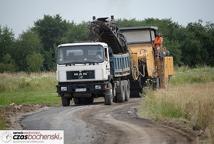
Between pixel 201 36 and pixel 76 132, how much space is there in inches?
2656

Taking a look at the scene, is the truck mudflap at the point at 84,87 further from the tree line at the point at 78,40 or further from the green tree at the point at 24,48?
the green tree at the point at 24,48

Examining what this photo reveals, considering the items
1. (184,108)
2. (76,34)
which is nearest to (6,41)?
(76,34)

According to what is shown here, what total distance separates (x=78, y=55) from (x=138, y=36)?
10.3m

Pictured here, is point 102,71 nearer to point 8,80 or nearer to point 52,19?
point 8,80

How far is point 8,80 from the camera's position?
51906mm

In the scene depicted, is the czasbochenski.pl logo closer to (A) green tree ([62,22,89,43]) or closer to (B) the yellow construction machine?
(B) the yellow construction machine

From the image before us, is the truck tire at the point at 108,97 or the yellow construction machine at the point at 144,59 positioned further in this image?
the yellow construction machine at the point at 144,59

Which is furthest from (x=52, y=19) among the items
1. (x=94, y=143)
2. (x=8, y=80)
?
(x=94, y=143)

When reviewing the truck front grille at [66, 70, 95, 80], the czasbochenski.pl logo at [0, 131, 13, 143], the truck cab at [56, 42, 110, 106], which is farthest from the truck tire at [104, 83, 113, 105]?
the czasbochenski.pl logo at [0, 131, 13, 143]

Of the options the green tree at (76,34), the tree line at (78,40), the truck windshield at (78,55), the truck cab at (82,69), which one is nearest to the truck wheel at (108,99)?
the truck cab at (82,69)

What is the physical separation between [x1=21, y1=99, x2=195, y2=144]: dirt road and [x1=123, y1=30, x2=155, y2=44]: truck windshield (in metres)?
11.8

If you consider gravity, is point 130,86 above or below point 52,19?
below

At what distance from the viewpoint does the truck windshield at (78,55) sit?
103 ft

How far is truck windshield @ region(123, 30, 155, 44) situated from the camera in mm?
40719
